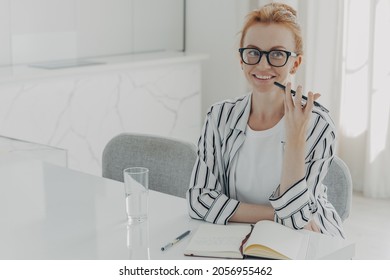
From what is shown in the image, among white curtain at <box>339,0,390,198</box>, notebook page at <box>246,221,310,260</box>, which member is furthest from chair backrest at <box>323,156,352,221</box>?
white curtain at <box>339,0,390,198</box>

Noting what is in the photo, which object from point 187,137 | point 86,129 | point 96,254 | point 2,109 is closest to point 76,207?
point 96,254

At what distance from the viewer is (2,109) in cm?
339

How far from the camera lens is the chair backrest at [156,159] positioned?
245 centimetres

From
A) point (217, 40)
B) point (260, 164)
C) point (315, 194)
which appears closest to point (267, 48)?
point (260, 164)

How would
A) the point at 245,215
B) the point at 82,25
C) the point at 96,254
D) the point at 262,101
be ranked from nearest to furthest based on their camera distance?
the point at 96,254 → the point at 245,215 → the point at 262,101 → the point at 82,25

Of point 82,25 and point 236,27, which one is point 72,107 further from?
point 236,27

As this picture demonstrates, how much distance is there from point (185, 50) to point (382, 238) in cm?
179

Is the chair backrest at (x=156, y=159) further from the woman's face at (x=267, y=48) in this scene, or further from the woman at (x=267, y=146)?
the woman's face at (x=267, y=48)

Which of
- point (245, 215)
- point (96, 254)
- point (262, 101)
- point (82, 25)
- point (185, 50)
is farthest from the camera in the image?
point (185, 50)

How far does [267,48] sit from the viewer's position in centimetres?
208

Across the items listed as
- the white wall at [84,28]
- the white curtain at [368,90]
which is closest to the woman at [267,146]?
the white wall at [84,28]

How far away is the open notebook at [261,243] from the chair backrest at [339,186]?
1.29 feet

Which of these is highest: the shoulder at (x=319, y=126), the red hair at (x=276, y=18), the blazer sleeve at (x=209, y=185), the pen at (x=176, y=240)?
the red hair at (x=276, y=18)

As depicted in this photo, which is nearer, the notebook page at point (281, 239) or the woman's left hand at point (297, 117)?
the notebook page at point (281, 239)
